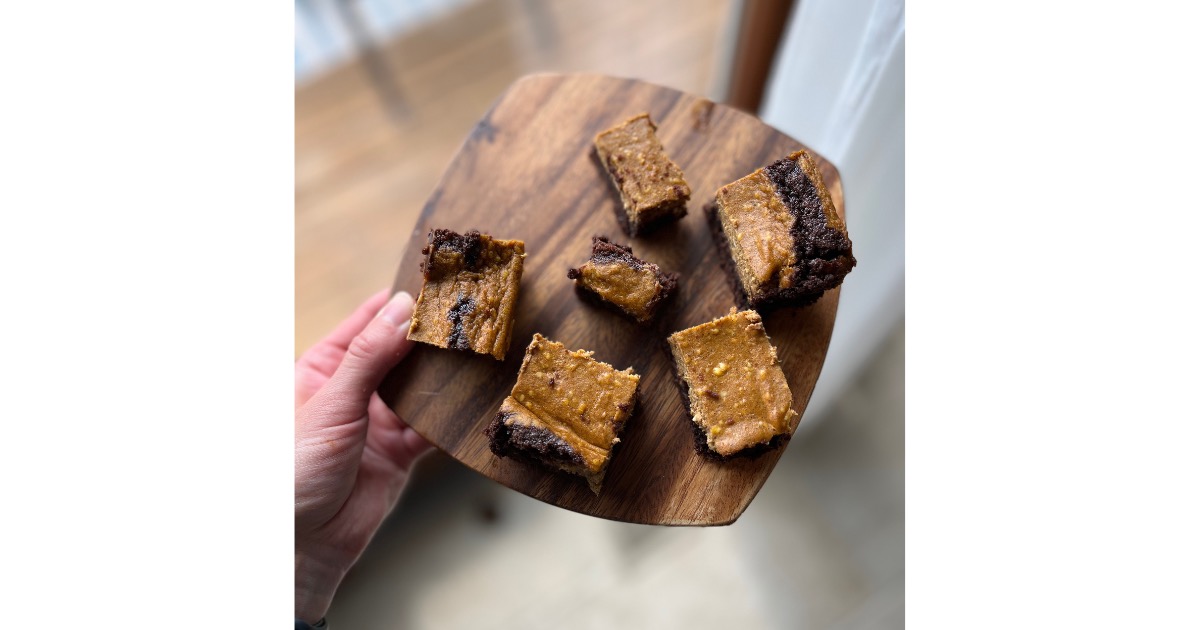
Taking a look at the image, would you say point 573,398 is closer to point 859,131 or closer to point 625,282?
point 625,282

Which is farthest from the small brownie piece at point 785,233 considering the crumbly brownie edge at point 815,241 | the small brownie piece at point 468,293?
the small brownie piece at point 468,293

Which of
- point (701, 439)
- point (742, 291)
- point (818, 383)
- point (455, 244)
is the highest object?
point (455, 244)

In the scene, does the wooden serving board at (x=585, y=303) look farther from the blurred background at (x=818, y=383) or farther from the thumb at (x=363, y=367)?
the blurred background at (x=818, y=383)

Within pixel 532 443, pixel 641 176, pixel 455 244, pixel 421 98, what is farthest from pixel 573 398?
pixel 421 98

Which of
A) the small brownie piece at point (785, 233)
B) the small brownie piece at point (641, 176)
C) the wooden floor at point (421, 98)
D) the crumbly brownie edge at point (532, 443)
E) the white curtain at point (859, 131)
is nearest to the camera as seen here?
the crumbly brownie edge at point (532, 443)
